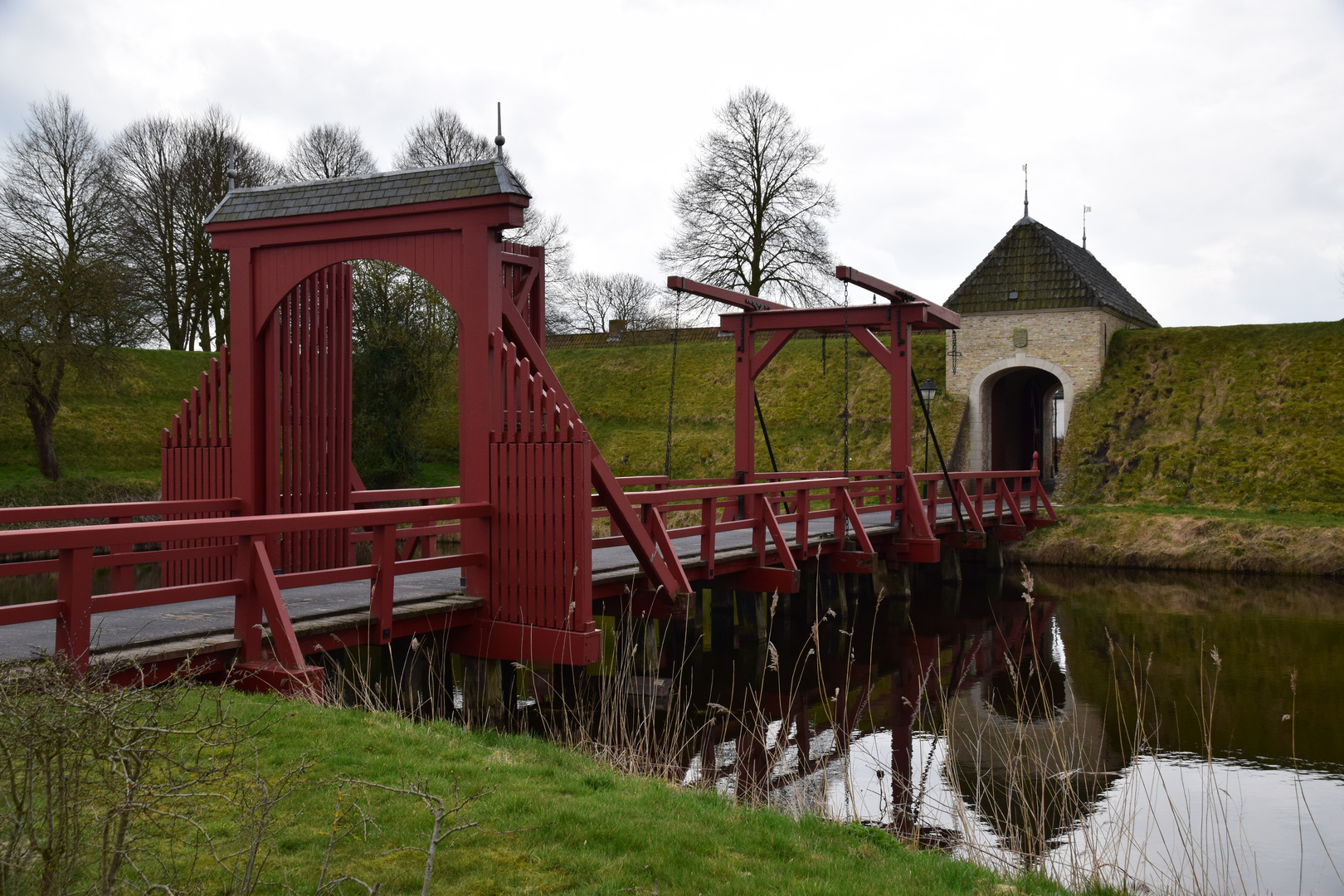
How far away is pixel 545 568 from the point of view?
22.5 ft

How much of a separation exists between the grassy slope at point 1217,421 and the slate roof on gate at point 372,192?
53.3 feet

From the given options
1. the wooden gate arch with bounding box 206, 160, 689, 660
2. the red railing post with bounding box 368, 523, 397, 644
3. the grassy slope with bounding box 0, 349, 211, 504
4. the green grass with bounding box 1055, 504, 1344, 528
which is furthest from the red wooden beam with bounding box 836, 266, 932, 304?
the grassy slope with bounding box 0, 349, 211, 504

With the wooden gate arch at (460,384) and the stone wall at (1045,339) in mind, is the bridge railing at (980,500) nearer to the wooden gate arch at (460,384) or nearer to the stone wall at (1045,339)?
the stone wall at (1045,339)

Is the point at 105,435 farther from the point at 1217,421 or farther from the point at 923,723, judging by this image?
the point at 1217,421

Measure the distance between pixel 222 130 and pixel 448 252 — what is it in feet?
82.4

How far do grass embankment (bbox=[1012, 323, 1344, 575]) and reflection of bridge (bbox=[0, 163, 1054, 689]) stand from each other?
11.0 m

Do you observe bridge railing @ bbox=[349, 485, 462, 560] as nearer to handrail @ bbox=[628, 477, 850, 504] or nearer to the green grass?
handrail @ bbox=[628, 477, 850, 504]

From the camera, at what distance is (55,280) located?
2064cm

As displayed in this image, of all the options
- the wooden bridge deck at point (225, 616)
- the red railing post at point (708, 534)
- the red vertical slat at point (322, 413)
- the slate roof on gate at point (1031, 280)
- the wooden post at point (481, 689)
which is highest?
the slate roof on gate at point (1031, 280)

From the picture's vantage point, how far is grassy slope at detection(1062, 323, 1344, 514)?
61.6 ft

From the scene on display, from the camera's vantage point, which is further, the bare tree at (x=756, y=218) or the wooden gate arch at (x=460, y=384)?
the bare tree at (x=756, y=218)

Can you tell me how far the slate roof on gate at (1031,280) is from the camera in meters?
21.7

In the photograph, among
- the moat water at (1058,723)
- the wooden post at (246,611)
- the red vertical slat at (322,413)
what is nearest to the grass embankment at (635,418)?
the moat water at (1058,723)

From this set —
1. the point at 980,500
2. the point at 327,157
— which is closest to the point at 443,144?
the point at 327,157
